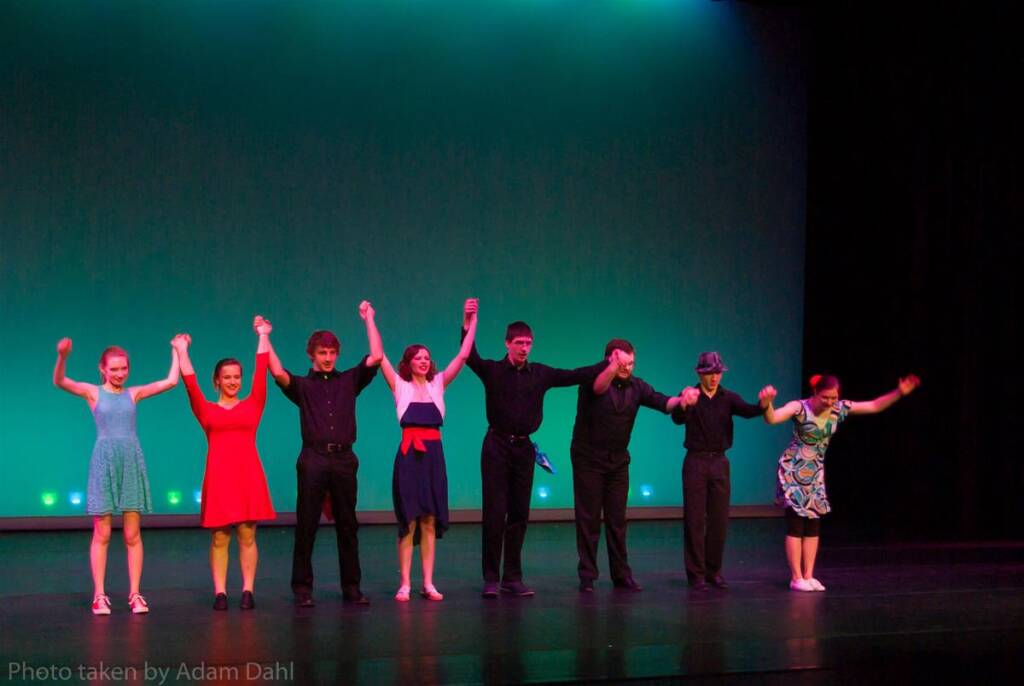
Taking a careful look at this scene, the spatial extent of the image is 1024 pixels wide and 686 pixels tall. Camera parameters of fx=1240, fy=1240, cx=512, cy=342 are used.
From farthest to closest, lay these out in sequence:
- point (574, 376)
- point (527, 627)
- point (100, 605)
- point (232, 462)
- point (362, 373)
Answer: point (574, 376), point (362, 373), point (232, 462), point (100, 605), point (527, 627)

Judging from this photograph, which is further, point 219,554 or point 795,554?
point 795,554

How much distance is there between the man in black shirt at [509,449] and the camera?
6547mm

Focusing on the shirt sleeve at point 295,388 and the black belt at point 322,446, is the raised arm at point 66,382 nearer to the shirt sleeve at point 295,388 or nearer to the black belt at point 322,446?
the shirt sleeve at point 295,388

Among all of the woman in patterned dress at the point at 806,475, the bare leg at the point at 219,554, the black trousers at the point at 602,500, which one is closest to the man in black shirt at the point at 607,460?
the black trousers at the point at 602,500

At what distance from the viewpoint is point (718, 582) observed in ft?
22.5

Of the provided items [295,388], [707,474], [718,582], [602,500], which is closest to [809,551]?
[718,582]

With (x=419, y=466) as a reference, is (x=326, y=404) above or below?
above

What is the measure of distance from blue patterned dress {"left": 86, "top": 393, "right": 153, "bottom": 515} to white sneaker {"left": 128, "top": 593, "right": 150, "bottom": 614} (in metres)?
0.40

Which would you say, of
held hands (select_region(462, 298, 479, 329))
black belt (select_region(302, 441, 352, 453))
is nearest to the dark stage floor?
black belt (select_region(302, 441, 352, 453))

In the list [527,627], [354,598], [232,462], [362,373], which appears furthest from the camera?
[362,373]

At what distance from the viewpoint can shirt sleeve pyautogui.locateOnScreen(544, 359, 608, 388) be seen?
6.68 m

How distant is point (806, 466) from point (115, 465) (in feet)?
12.0

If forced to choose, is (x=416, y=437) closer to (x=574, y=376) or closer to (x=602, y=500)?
(x=574, y=376)

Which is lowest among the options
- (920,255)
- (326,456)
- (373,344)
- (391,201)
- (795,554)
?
(795,554)
